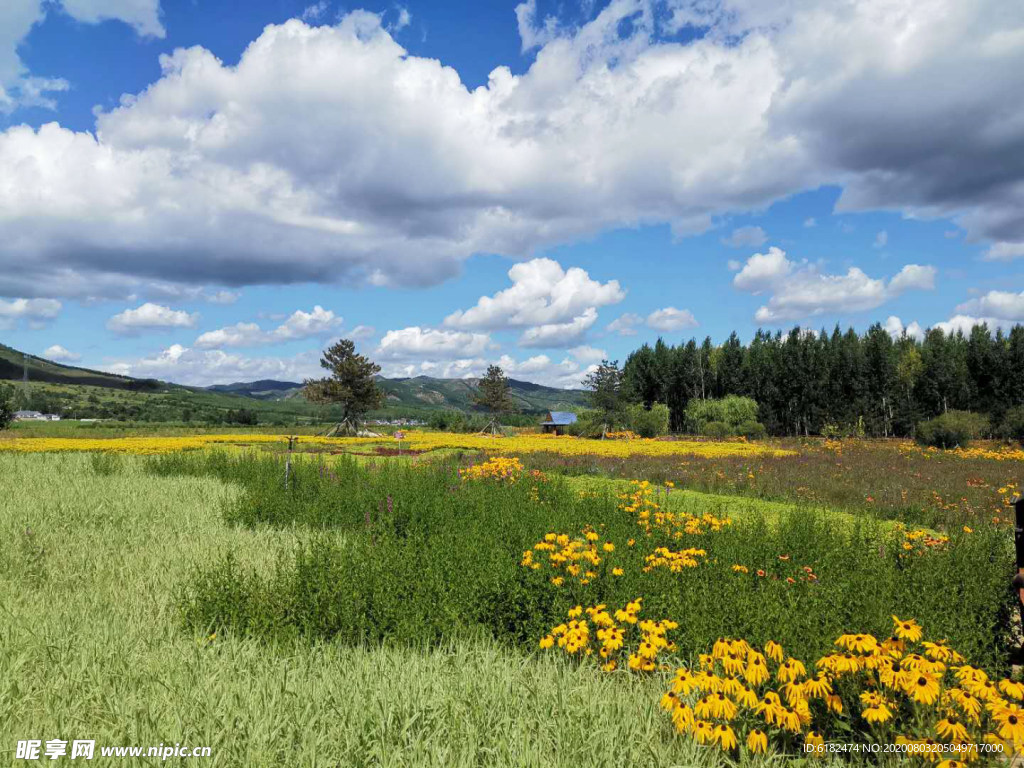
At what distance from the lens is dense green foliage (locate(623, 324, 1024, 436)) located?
174ft

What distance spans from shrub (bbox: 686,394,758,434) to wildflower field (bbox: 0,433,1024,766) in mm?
42013

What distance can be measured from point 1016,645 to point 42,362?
841 feet

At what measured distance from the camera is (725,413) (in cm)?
4981

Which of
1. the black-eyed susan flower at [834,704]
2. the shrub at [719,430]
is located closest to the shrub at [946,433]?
the shrub at [719,430]

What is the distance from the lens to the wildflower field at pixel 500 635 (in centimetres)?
292

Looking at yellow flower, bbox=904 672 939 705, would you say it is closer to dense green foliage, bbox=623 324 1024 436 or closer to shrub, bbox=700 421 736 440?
shrub, bbox=700 421 736 440

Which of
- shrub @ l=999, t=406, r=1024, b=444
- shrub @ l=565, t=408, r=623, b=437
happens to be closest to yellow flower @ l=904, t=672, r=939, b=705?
shrub @ l=565, t=408, r=623, b=437

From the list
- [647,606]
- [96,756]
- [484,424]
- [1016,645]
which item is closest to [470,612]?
[647,606]

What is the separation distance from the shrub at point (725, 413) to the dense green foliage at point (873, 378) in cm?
623

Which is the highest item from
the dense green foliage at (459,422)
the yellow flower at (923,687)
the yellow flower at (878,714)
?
the yellow flower at (923,687)

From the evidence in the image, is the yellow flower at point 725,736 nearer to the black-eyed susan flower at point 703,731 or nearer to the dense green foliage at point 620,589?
the black-eyed susan flower at point 703,731

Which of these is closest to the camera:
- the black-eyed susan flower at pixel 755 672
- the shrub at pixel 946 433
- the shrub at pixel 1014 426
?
the black-eyed susan flower at pixel 755 672

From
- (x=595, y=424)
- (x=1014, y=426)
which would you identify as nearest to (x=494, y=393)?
(x=595, y=424)

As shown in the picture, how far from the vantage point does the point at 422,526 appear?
830 cm
